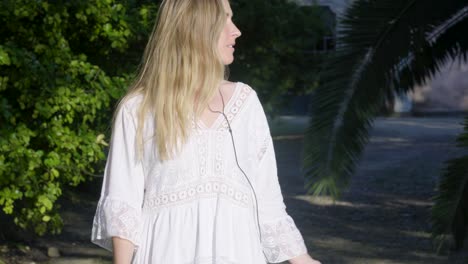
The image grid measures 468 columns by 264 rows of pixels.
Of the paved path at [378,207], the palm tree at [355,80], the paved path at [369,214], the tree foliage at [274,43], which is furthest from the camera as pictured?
the tree foliage at [274,43]

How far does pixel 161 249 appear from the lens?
268cm

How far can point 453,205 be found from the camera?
587 cm

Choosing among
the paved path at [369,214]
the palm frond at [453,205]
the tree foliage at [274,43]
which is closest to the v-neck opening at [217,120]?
the palm frond at [453,205]

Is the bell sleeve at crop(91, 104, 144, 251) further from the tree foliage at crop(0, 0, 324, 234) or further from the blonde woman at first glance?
the tree foliage at crop(0, 0, 324, 234)

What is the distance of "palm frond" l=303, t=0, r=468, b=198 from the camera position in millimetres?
6656

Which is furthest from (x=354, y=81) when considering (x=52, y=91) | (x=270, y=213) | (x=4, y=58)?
(x=270, y=213)

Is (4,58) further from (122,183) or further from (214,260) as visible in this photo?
(214,260)

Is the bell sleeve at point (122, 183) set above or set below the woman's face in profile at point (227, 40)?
below

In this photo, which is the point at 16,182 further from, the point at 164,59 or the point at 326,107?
the point at 164,59

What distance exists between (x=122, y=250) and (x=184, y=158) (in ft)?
1.05

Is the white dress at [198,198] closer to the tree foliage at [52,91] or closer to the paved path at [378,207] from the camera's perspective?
the tree foliage at [52,91]

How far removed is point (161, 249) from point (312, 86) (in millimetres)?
11638

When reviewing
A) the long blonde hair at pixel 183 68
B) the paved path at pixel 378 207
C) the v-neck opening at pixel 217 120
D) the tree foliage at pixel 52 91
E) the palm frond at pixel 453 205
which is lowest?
the paved path at pixel 378 207

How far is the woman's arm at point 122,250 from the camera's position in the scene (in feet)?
8.84
